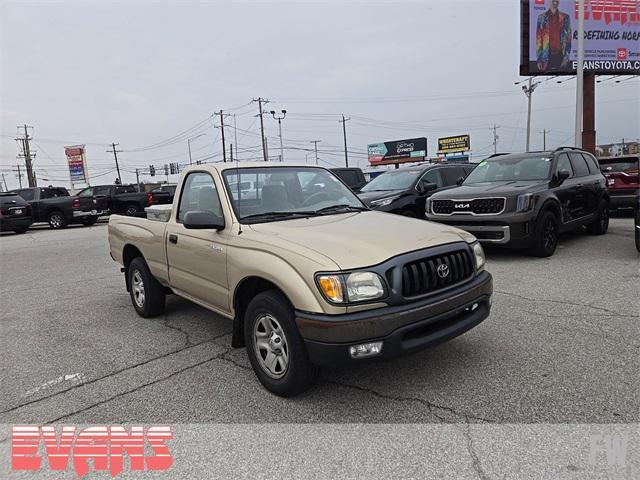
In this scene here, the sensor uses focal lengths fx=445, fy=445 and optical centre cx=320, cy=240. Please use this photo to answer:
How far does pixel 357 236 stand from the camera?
3.35 metres

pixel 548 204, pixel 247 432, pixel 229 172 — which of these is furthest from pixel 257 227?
pixel 548 204

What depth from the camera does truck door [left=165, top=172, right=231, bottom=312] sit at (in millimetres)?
3842

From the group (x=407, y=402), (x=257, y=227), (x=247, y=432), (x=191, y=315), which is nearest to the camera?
(x=247, y=432)

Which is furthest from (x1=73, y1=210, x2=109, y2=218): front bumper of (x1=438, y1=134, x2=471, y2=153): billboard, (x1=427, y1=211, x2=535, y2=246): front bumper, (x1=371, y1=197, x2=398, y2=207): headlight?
(x1=438, y1=134, x2=471, y2=153): billboard

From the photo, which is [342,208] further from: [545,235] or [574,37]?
[574,37]

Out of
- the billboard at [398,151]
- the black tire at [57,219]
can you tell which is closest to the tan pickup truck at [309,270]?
the black tire at [57,219]

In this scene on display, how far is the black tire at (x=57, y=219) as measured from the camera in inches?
790

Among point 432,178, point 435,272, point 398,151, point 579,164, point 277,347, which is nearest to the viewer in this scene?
point 435,272

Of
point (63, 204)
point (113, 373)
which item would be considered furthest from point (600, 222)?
point (63, 204)

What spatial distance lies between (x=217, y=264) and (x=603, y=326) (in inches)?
148

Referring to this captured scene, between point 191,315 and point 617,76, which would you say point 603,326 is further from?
point 617,76

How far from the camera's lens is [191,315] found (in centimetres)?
550

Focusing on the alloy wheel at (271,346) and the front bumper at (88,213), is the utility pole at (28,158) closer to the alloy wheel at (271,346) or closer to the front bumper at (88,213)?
the front bumper at (88,213)

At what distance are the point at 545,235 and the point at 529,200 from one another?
0.72 m
